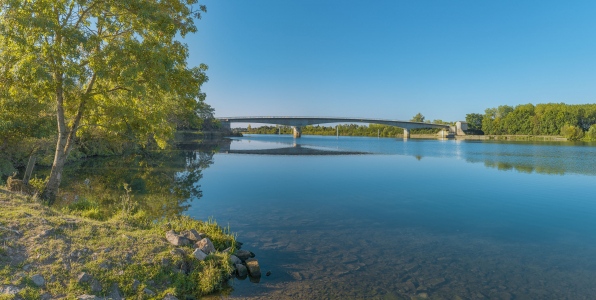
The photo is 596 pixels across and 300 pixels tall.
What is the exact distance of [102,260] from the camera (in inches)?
245

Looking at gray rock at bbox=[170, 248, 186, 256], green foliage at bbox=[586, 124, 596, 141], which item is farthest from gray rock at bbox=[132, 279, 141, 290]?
green foliage at bbox=[586, 124, 596, 141]

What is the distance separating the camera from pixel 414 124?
142000 millimetres

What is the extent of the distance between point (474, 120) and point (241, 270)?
203496 millimetres

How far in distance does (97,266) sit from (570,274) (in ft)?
38.8

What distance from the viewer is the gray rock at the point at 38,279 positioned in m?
5.24

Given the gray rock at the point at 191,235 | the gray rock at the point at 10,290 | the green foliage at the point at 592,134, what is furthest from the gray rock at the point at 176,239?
the green foliage at the point at 592,134

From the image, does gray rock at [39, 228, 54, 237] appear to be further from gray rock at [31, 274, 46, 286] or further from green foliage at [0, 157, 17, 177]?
green foliage at [0, 157, 17, 177]

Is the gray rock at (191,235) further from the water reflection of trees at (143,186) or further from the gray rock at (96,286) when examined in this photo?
the water reflection of trees at (143,186)

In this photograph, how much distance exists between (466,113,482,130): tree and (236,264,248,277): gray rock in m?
197

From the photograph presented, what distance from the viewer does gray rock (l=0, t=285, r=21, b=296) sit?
477 centimetres

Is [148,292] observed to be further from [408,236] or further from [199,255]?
[408,236]

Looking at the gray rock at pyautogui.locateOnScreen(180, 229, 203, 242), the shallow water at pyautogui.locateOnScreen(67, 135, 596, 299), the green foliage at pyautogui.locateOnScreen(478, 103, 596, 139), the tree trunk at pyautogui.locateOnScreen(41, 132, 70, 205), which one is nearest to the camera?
the shallow water at pyautogui.locateOnScreen(67, 135, 596, 299)

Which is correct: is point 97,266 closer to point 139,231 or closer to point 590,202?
point 139,231

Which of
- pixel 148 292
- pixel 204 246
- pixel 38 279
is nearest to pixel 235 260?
pixel 204 246
